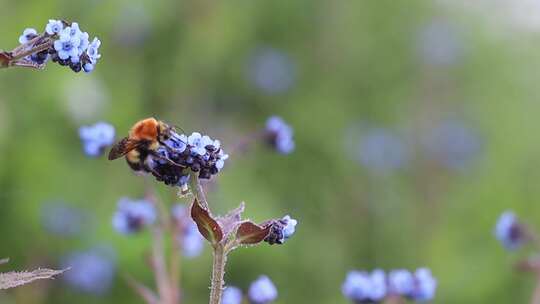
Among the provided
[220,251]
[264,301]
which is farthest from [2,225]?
[220,251]

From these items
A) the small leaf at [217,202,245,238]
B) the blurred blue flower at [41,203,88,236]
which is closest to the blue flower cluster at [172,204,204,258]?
the small leaf at [217,202,245,238]

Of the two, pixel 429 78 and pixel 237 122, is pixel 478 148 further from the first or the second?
pixel 237 122

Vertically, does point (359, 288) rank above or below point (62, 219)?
below

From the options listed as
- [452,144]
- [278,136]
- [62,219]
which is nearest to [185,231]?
[278,136]

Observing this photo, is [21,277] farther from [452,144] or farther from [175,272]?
[452,144]

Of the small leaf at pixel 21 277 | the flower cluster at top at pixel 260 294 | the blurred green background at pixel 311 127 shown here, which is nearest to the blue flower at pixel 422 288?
the flower cluster at top at pixel 260 294
